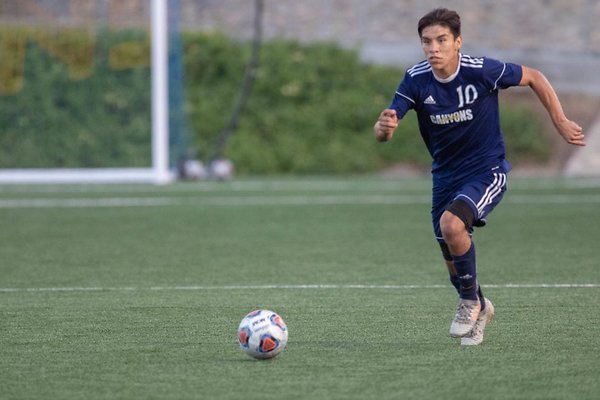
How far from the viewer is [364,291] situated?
8.46m

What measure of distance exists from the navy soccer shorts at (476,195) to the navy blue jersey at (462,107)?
0.06m

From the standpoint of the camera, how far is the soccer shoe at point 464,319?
249 inches

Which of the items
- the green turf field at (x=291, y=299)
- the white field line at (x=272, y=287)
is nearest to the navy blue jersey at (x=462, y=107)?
the green turf field at (x=291, y=299)

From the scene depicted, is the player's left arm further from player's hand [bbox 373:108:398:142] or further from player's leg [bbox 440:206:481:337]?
player's hand [bbox 373:108:398:142]

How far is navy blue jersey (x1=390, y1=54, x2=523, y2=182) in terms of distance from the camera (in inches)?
263

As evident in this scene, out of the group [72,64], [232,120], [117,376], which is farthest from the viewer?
[232,120]

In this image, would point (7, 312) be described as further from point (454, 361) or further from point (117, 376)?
point (454, 361)

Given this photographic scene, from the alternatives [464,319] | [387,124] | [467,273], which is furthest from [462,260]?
[387,124]

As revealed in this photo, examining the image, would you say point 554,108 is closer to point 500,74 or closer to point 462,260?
point 500,74

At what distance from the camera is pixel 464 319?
6355 mm

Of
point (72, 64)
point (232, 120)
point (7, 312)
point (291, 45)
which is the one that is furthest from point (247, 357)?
point (291, 45)

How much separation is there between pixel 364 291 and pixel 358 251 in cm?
260

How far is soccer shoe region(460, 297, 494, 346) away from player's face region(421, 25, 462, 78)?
132cm

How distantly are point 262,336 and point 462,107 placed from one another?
1770 millimetres
